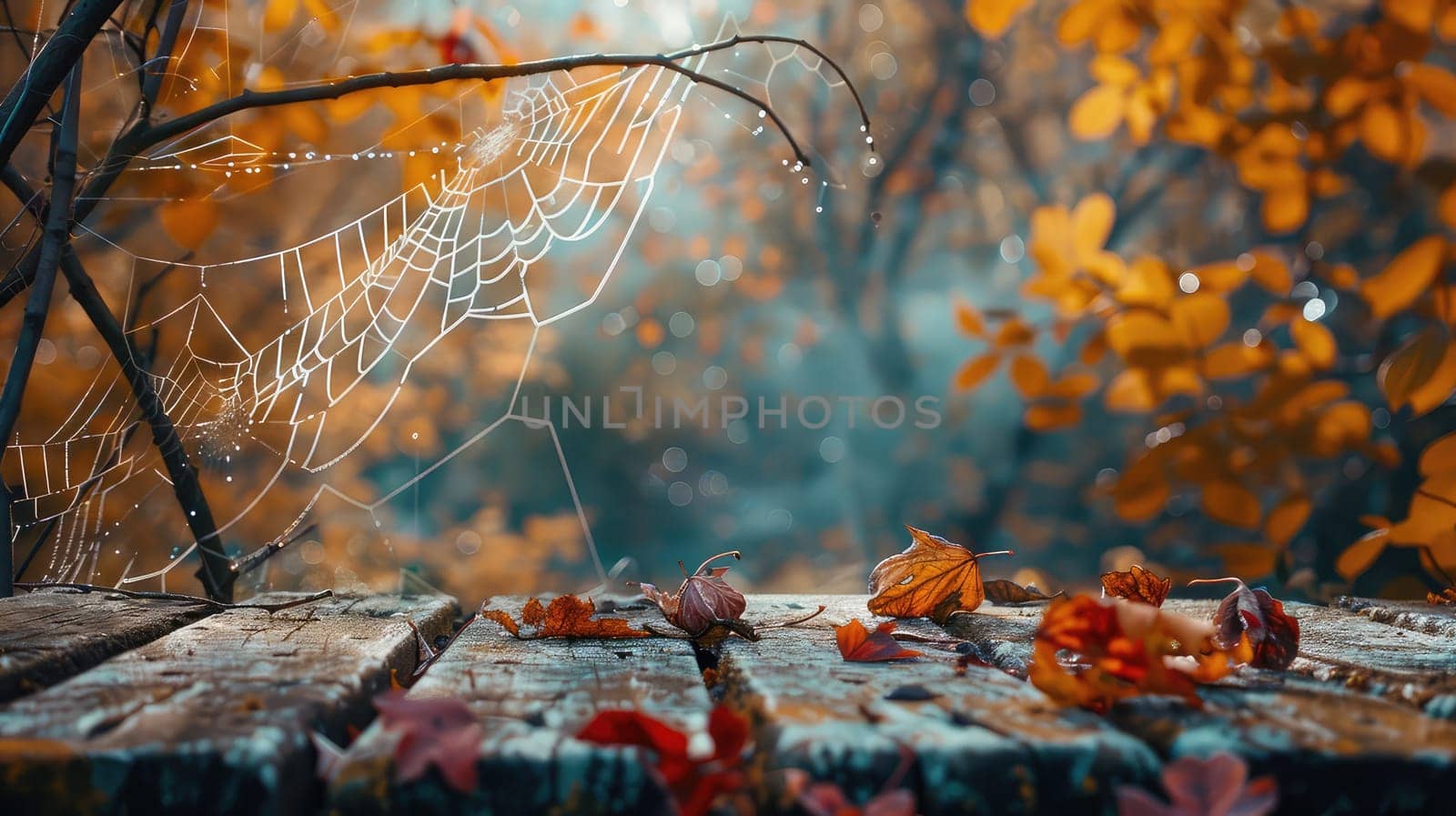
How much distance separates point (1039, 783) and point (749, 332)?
5057 millimetres

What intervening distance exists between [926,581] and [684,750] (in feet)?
1.41

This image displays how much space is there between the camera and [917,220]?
426cm

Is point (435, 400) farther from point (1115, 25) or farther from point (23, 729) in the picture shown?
point (23, 729)

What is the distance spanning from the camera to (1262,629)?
1.97ft

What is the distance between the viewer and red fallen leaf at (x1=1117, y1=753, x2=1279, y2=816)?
37 centimetres

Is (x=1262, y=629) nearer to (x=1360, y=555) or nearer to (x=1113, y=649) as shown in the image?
(x=1113, y=649)

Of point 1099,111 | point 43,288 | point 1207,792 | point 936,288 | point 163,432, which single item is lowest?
point 1207,792

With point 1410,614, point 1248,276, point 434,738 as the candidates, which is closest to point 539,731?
point 434,738

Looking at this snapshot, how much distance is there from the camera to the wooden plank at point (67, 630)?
21.4 inches

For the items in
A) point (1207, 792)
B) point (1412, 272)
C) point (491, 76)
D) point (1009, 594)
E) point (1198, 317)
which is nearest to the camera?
point (1207, 792)

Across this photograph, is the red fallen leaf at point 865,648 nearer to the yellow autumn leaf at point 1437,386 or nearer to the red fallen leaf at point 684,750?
the red fallen leaf at point 684,750

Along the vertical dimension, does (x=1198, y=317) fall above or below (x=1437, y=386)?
above

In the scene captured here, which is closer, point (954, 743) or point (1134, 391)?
point (954, 743)

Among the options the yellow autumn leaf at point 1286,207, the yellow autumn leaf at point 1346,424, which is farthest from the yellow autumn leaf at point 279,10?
the yellow autumn leaf at point 1346,424
